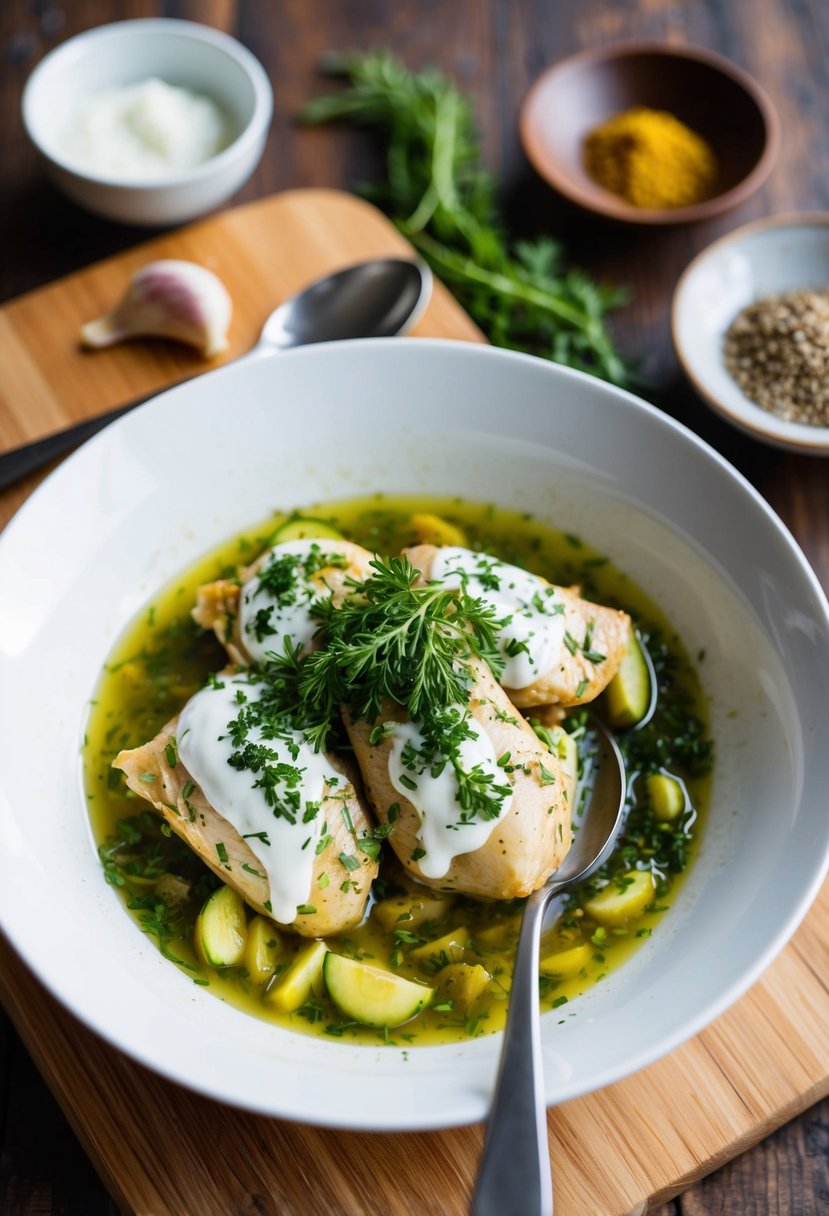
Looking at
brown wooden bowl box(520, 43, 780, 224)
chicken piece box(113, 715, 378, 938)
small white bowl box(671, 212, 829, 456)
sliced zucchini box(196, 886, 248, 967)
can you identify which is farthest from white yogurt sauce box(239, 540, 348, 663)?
brown wooden bowl box(520, 43, 780, 224)

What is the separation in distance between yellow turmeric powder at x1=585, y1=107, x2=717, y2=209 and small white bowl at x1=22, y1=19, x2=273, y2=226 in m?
1.44

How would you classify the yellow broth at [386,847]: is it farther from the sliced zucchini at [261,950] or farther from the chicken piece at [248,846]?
the chicken piece at [248,846]

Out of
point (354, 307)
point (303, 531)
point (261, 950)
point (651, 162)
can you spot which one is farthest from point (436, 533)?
point (651, 162)

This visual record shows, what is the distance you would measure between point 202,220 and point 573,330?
1.60 m

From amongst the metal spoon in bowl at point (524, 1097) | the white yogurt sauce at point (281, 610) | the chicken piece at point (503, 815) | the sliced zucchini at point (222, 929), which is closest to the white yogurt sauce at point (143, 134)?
the white yogurt sauce at point (281, 610)

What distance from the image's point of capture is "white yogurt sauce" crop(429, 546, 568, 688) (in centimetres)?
324

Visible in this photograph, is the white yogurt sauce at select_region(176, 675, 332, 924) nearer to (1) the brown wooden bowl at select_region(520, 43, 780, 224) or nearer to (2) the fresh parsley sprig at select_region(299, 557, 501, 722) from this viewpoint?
(2) the fresh parsley sprig at select_region(299, 557, 501, 722)

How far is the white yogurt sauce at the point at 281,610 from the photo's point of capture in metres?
3.31

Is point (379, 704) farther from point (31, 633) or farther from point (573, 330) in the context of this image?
point (573, 330)

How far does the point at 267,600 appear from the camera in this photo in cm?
338

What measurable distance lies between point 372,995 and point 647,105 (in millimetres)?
4055

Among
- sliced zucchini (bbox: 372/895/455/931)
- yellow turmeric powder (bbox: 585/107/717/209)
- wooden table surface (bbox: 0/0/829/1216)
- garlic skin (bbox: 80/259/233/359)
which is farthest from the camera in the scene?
yellow turmeric powder (bbox: 585/107/717/209)

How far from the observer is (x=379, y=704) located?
10.0ft

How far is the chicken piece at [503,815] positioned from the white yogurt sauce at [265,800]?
158mm
